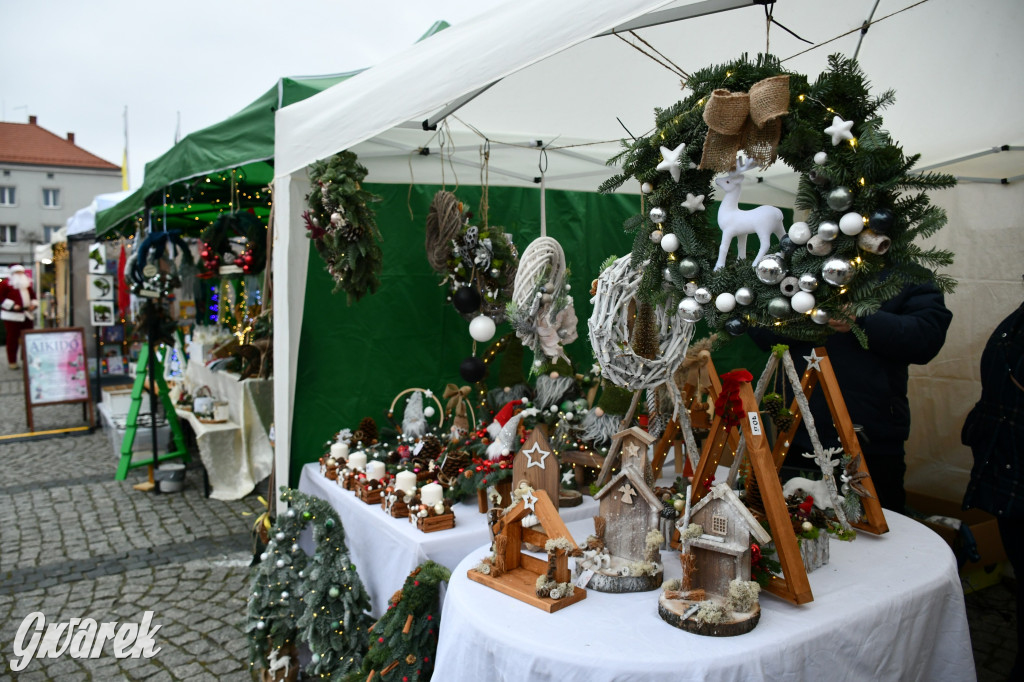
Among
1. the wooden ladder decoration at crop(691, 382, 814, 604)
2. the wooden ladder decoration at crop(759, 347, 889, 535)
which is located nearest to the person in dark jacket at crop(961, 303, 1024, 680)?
the wooden ladder decoration at crop(759, 347, 889, 535)

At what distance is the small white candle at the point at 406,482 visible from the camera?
2.73 meters

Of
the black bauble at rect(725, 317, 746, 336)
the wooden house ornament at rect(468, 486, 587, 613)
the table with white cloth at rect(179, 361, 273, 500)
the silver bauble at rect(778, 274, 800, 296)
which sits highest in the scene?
the silver bauble at rect(778, 274, 800, 296)

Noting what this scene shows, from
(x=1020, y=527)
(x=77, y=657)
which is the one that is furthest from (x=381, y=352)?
(x=1020, y=527)

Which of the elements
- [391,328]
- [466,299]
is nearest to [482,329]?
[466,299]

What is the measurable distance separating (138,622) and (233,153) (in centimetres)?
249

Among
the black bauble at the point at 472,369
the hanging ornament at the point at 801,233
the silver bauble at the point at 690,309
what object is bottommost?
the black bauble at the point at 472,369

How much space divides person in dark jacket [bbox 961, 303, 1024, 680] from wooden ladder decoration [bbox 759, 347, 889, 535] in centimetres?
69

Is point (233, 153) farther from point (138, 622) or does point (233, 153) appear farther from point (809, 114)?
point (809, 114)

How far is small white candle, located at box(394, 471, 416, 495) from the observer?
2732 mm

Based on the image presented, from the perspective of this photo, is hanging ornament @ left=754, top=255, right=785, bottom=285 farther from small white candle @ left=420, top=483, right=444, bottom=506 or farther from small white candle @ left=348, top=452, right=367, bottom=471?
small white candle @ left=348, top=452, right=367, bottom=471

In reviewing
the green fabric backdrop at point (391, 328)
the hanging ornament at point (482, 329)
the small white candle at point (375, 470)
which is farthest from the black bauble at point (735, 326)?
the green fabric backdrop at point (391, 328)

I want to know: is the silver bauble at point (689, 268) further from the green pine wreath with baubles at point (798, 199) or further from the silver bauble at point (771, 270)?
the silver bauble at point (771, 270)

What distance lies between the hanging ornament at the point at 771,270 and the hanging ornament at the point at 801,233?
58 millimetres

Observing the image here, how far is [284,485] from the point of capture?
323 cm
